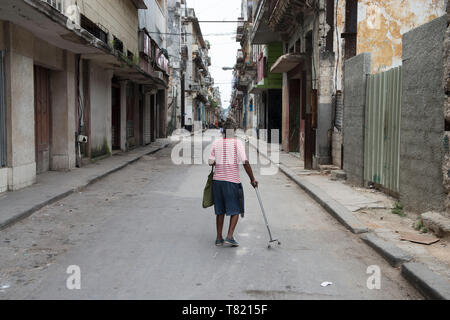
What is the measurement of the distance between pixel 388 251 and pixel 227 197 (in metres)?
Answer: 1.93

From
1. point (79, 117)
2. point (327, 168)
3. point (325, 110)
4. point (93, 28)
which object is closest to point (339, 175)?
point (327, 168)

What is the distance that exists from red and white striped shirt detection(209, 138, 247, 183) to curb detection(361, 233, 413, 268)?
1.81 meters

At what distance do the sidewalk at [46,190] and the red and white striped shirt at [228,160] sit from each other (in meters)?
3.17

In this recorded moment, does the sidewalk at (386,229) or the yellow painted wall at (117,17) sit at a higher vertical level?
the yellow painted wall at (117,17)

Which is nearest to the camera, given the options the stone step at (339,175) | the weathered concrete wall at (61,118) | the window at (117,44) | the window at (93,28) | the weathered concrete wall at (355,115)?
the weathered concrete wall at (355,115)

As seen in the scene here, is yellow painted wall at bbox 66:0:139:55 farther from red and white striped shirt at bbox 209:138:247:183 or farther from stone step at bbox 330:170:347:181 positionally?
red and white striped shirt at bbox 209:138:247:183

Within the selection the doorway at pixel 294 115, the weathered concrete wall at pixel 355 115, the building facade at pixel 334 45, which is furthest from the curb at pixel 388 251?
the doorway at pixel 294 115

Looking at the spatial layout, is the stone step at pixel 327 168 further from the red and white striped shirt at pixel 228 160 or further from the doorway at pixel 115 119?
the doorway at pixel 115 119

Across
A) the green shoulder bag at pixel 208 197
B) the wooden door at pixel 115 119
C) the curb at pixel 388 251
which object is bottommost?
the curb at pixel 388 251

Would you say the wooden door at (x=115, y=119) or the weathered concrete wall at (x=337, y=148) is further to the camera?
the wooden door at (x=115, y=119)

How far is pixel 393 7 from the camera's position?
444 inches

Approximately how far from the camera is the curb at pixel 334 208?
6292 millimetres

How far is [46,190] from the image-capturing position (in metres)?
9.09

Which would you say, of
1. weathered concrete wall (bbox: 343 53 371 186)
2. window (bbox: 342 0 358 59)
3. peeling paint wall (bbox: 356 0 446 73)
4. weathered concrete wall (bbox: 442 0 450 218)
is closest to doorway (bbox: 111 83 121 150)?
window (bbox: 342 0 358 59)
